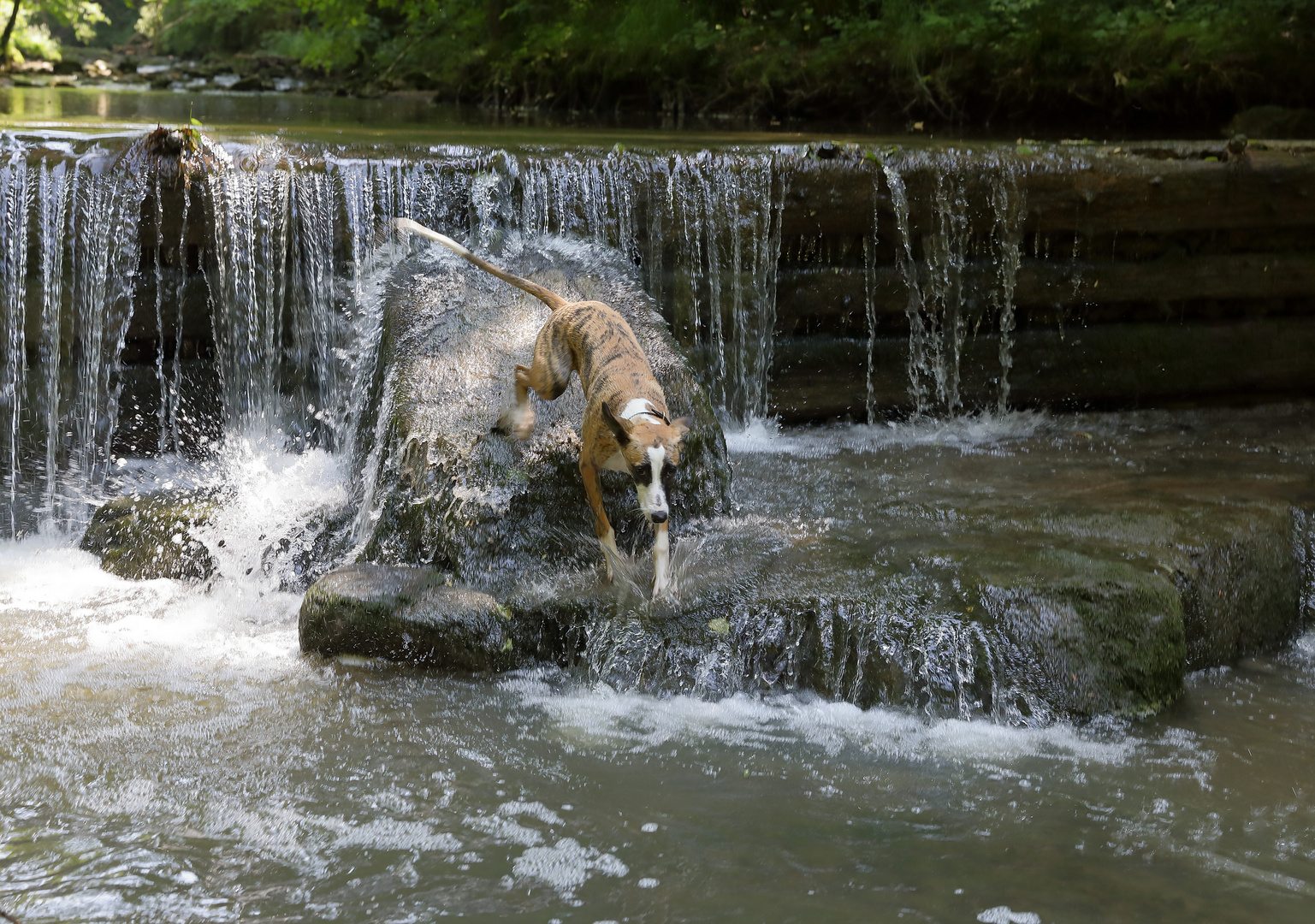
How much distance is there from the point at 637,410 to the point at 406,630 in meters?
1.39

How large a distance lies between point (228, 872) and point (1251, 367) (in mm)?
8606

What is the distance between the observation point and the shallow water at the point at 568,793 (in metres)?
3.39

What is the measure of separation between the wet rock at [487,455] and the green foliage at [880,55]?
8.91 metres

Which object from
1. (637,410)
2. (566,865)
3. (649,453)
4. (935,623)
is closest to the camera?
(566,865)

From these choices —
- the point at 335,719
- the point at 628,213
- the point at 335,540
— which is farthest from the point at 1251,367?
the point at 335,719

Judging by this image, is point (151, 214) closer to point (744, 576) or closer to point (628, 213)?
point (628, 213)

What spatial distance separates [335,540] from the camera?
19.4 ft

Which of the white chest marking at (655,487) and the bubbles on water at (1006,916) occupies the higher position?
the white chest marking at (655,487)

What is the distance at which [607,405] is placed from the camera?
15.9ft

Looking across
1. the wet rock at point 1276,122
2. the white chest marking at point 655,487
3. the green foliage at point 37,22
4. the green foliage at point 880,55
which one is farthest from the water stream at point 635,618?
the green foliage at point 37,22

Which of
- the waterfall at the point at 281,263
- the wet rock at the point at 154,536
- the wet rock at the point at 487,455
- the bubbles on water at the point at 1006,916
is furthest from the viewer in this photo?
the waterfall at the point at 281,263

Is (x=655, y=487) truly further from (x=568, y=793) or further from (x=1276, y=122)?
(x=1276, y=122)

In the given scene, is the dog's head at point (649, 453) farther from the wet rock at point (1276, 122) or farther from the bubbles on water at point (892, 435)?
the wet rock at point (1276, 122)

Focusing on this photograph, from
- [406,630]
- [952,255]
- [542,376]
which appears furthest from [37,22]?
[406,630]
